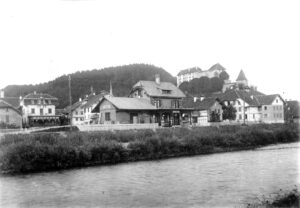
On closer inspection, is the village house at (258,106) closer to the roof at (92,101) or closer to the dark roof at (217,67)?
the roof at (92,101)

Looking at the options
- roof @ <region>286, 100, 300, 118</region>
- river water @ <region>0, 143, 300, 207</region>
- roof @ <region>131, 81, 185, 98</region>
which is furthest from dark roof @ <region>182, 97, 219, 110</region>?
river water @ <region>0, 143, 300, 207</region>

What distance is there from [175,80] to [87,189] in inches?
5754

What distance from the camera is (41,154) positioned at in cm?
2869

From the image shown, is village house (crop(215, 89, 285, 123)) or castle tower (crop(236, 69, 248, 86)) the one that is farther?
castle tower (crop(236, 69, 248, 86))

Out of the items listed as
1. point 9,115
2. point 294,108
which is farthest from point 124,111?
point 294,108

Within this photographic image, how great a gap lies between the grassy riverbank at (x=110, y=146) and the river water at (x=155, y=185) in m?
2.35

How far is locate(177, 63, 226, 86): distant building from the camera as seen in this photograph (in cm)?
14512

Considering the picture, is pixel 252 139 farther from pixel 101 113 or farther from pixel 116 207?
pixel 116 207

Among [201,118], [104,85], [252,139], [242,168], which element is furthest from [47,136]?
[104,85]

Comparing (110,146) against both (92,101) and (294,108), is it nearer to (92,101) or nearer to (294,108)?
(92,101)

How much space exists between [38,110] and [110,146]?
54585 millimetres

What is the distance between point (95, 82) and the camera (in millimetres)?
139000

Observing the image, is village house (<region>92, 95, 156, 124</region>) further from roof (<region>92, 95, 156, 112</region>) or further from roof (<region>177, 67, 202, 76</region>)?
roof (<region>177, 67, 202, 76</region>)

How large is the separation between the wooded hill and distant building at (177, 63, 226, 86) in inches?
477
